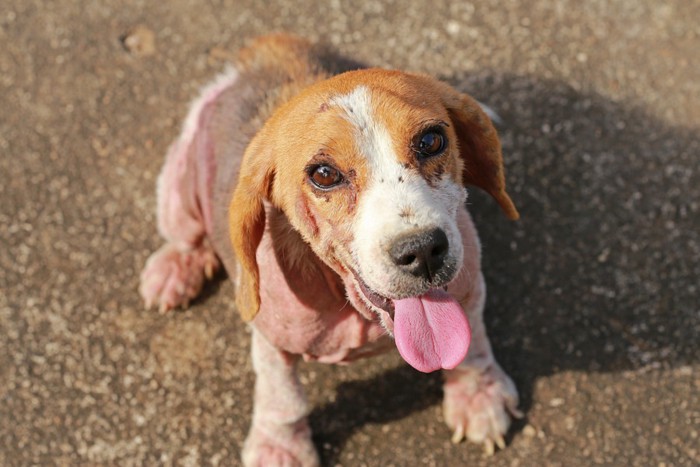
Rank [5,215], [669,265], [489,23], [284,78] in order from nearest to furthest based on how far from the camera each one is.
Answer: [284,78]
[669,265]
[5,215]
[489,23]

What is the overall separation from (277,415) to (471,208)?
174 centimetres

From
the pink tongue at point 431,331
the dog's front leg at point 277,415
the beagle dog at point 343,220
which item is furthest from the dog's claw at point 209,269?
the pink tongue at point 431,331

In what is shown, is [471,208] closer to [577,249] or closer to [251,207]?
[577,249]

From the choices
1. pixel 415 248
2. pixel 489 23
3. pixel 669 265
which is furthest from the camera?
pixel 489 23

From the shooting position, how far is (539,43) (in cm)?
567

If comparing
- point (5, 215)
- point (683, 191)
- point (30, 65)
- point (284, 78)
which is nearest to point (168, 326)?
point (5, 215)

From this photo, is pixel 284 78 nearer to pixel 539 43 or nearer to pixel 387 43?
pixel 387 43

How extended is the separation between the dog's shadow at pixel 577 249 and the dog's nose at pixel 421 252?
1729mm

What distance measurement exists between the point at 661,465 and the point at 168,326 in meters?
2.85

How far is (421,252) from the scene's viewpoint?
3.06 m

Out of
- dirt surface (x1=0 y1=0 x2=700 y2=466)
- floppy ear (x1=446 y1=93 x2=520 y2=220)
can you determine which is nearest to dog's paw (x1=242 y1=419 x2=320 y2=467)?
dirt surface (x1=0 y1=0 x2=700 y2=466)

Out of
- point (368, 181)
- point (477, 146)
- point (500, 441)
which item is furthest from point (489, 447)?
point (368, 181)

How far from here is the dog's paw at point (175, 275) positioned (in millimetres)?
4953

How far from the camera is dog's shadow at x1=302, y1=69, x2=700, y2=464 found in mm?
4695
